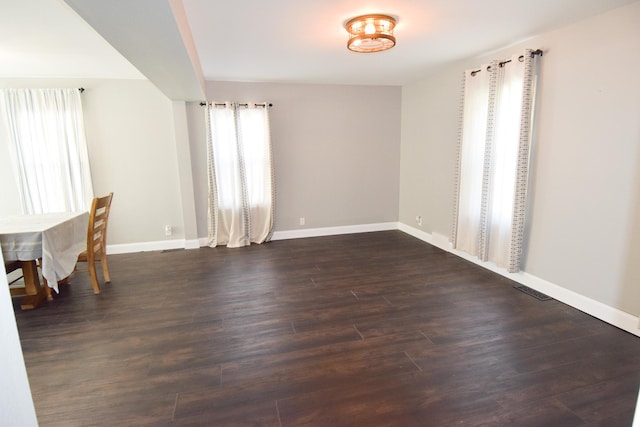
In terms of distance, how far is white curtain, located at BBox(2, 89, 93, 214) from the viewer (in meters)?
3.93

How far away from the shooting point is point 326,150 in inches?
199

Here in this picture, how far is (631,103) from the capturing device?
2305 mm

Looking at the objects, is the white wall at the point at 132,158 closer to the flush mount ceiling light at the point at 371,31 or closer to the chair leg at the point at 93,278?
the chair leg at the point at 93,278

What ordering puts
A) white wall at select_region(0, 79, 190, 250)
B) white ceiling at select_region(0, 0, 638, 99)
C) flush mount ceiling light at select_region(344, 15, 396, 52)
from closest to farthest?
white ceiling at select_region(0, 0, 638, 99) < flush mount ceiling light at select_region(344, 15, 396, 52) < white wall at select_region(0, 79, 190, 250)

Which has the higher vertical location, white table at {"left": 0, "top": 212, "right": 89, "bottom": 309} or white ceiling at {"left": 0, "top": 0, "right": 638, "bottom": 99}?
white ceiling at {"left": 0, "top": 0, "right": 638, "bottom": 99}

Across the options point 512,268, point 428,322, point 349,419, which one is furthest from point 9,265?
point 512,268

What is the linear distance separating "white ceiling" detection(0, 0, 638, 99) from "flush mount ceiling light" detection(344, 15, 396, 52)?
0.08 m

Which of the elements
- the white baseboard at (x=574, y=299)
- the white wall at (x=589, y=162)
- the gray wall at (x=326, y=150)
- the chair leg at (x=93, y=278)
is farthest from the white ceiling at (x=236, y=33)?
the white baseboard at (x=574, y=299)

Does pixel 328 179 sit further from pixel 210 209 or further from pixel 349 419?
pixel 349 419

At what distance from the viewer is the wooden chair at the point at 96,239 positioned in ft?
10.2

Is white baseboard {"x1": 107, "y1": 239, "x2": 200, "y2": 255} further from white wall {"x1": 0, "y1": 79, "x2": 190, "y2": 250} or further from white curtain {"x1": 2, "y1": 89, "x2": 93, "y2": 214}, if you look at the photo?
white curtain {"x1": 2, "y1": 89, "x2": 93, "y2": 214}

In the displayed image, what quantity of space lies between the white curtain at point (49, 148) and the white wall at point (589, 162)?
16.7 ft

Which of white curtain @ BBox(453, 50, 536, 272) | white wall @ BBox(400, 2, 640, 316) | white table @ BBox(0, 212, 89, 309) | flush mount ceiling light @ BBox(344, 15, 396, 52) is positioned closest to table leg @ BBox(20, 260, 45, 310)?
white table @ BBox(0, 212, 89, 309)

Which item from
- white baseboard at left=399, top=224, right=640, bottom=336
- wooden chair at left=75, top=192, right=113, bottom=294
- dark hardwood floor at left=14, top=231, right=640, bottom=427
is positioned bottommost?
dark hardwood floor at left=14, top=231, right=640, bottom=427
